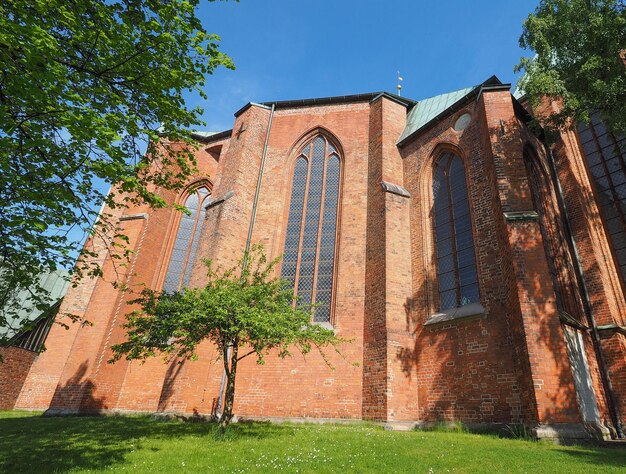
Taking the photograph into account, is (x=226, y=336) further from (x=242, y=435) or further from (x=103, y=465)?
(x=103, y=465)

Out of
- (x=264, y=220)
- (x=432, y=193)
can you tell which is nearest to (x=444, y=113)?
(x=432, y=193)

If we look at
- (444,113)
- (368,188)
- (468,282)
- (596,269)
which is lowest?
(468,282)

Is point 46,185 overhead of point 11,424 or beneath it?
overhead

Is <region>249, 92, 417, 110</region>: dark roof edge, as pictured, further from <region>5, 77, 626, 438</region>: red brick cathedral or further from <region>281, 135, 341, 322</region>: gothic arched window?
<region>281, 135, 341, 322</region>: gothic arched window

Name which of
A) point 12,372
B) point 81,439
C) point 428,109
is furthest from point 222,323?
point 12,372

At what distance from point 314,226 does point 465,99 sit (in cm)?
655

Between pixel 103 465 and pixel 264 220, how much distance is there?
9819 millimetres

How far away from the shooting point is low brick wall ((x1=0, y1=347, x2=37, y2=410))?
1548 centimetres

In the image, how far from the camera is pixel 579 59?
1108 cm

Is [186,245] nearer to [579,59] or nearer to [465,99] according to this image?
[465,99]

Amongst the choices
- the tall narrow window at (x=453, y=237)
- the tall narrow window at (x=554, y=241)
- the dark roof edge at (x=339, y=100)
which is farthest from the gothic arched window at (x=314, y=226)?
the tall narrow window at (x=554, y=241)

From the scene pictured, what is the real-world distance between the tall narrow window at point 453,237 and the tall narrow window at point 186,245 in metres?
9.16

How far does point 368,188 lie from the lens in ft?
45.0

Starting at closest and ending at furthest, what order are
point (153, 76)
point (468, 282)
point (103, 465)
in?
point (103, 465) < point (153, 76) < point (468, 282)
